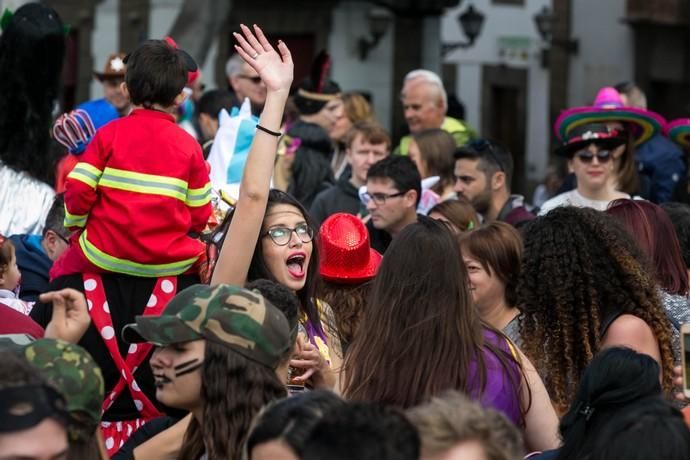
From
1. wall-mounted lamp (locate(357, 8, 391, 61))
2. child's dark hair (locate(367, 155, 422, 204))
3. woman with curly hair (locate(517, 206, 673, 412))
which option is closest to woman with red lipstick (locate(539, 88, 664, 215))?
child's dark hair (locate(367, 155, 422, 204))

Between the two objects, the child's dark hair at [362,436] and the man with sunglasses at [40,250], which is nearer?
the child's dark hair at [362,436]

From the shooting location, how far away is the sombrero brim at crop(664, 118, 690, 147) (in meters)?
10.6

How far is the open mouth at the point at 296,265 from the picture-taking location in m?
5.79

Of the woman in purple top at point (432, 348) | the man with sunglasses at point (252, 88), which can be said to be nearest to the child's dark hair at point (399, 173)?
the man with sunglasses at point (252, 88)

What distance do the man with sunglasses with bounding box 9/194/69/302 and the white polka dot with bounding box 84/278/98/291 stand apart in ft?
4.61

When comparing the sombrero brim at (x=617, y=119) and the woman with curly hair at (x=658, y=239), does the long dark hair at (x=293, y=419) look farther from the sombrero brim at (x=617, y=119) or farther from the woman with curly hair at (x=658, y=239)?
the sombrero brim at (x=617, y=119)

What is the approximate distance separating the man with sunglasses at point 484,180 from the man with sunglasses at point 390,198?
739mm

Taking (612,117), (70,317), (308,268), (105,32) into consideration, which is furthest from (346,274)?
(105,32)

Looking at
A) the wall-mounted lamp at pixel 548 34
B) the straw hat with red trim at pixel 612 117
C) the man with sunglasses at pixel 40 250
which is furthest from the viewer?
the wall-mounted lamp at pixel 548 34

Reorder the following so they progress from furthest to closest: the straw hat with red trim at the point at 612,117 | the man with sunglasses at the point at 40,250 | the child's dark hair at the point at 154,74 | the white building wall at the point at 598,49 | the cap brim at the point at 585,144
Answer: the white building wall at the point at 598,49 → the straw hat with red trim at the point at 612,117 → the cap brim at the point at 585,144 → the man with sunglasses at the point at 40,250 → the child's dark hair at the point at 154,74

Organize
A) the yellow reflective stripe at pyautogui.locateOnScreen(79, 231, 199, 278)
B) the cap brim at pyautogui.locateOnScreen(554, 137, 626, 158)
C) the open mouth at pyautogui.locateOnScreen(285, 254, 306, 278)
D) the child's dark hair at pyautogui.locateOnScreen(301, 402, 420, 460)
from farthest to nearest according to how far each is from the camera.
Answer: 1. the cap brim at pyautogui.locateOnScreen(554, 137, 626, 158)
2. the yellow reflective stripe at pyautogui.locateOnScreen(79, 231, 199, 278)
3. the open mouth at pyautogui.locateOnScreen(285, 254, 306, 278)
4. the child's dark hair at pyautogui.locateOnScreen(301, 402, 420, 460)

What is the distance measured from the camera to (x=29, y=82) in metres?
7.73

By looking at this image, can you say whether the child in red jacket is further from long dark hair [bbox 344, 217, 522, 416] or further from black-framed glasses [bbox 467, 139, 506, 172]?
black-framed glasses [bbox 467, 139, 506, 172]

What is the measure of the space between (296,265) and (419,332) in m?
0.93
